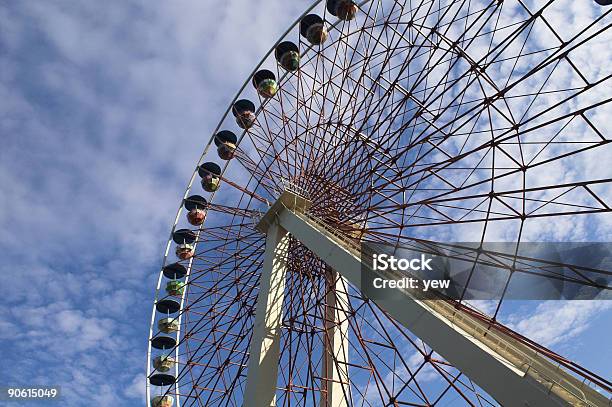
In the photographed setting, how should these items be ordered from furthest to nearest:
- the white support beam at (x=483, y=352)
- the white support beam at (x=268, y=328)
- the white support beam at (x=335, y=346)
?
1. the white support beam at (x=335, y=346)
2. the white support beam at (x=268, y=328)
3. the white support beam at (x=483, y=352)

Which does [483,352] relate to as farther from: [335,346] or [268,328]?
[335,346]

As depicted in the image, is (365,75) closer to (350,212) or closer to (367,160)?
(367,160)

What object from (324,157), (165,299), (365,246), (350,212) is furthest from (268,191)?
(165,299)

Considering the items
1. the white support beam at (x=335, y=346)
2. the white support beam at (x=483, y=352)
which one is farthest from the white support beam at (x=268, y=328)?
the white support beam at (x=483, y=352)

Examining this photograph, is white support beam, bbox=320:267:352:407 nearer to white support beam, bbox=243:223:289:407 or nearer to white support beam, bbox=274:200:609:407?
white support beam, bbox=243:223:289:407

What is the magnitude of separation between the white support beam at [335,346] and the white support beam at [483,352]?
428 centimetres

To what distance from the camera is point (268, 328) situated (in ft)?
44.4

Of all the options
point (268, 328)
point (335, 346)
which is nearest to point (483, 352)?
point (268, 328)

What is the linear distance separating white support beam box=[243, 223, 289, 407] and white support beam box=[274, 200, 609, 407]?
2769 mm

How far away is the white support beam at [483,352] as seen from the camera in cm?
655

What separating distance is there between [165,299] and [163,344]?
75.0 inches

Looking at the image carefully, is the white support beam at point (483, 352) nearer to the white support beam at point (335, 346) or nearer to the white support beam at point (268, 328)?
the white support beam at point (268, 328)

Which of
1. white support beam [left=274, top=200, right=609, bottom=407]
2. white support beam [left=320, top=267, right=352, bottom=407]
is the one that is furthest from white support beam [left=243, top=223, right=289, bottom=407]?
white support beam [left=274, top=200, right=609, bottom=407]

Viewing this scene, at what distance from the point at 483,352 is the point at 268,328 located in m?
7.51
